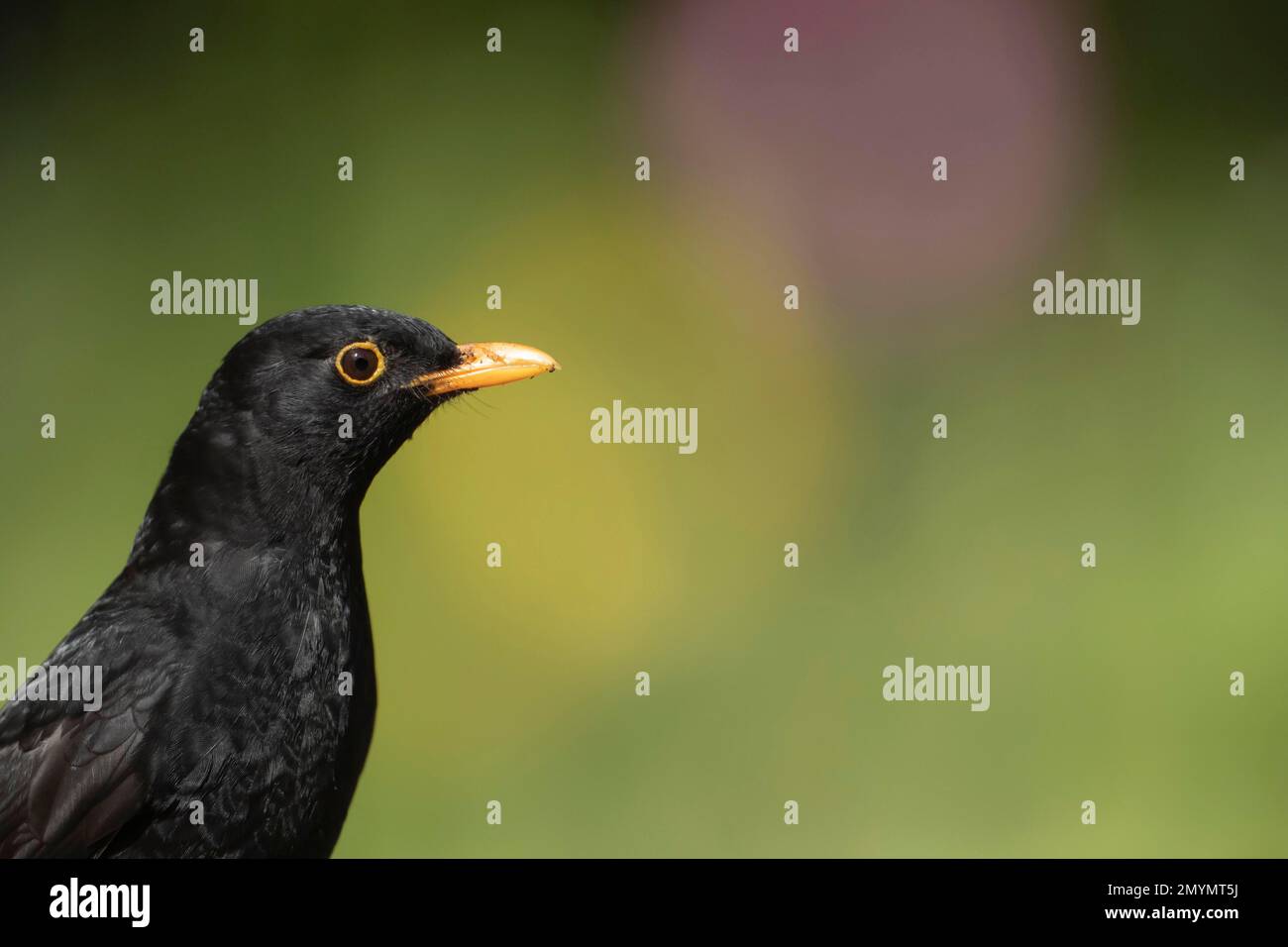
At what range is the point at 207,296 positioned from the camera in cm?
536

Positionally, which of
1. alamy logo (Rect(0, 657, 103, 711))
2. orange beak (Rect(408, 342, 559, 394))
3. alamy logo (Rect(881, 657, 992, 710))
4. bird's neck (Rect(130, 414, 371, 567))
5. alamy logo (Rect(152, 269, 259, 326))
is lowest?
alamy logo (Rect(881, 657, 992, 710))

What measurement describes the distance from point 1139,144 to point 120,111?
467cm

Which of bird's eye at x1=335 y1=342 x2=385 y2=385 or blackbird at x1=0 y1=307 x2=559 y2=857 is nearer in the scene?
blackbird at x1=0 y1=307 x2=559 y2=857

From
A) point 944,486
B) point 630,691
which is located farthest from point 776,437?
point 630,691

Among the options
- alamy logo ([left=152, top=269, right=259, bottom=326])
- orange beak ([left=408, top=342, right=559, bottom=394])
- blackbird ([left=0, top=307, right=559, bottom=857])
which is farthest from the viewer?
alamy logo ([left=152, top=269, right=259, bottom=326])

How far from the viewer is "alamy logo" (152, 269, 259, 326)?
5266 millimetres

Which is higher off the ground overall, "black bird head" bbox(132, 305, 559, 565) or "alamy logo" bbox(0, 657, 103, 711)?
"black bird head" bbox(132, 305, 559, 565)

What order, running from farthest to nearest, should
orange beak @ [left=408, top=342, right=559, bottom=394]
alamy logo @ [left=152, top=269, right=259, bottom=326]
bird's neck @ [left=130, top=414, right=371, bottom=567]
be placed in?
alamy logo @ [left=152, top=269, right=259, bottom=326]
orange beak @ [left=408, top=342, right=559, bottom=394]
bird's neck @ [left=130, top=414, right=371, bottom=567]

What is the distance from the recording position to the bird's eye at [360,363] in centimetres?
272

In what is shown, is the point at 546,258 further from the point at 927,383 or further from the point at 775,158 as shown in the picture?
the point at 927,383

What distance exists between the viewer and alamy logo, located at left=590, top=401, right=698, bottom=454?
18.4 feet

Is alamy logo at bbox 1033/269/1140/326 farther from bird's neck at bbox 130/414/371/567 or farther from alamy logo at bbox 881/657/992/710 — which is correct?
bird's neck at bbox 130/414/371/567

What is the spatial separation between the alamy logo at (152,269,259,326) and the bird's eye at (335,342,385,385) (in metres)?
2.71

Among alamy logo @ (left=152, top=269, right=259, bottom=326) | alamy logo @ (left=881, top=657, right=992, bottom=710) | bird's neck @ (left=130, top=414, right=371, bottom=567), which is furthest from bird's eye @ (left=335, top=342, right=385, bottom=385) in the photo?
alamy logo @ (left=881, top=657, right=992, bottom=710)
